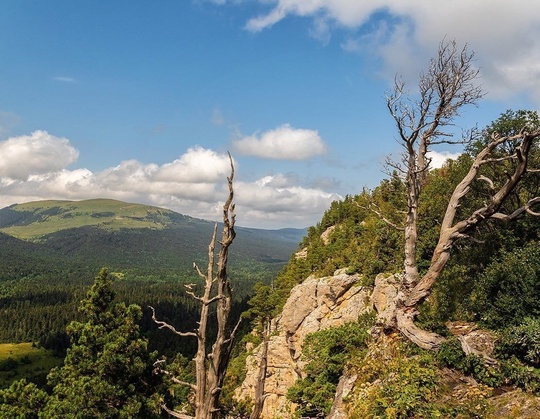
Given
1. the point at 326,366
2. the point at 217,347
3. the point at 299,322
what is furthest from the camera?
the point at 299,322

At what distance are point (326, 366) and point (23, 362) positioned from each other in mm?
144034

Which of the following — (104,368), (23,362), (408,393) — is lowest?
(23,362)

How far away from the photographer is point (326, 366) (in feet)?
65.6

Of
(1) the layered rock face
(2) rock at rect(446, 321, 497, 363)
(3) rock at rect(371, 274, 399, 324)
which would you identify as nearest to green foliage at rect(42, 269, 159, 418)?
(1) the layered rock face

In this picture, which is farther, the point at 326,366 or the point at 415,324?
the point at 326,366

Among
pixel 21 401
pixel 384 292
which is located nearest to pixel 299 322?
pixel 384 292

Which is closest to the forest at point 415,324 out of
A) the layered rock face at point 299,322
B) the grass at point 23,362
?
the layered rock face at point 299,322

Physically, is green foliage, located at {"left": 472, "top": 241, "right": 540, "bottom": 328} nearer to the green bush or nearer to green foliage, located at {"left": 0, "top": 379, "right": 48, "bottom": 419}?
the green bush

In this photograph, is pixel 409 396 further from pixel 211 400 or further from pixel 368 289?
pixel 368 289

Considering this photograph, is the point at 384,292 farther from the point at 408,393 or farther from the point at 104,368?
the point at 104,368

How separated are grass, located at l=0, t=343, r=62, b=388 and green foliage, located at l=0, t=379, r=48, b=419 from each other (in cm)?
9939

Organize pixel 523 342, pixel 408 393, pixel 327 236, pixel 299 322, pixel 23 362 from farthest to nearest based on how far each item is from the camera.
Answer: pixel 23 362 < pixel 327 236 < pixel 299 322 < pixel 523 342 < pixel 408 393

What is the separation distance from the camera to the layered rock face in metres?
28.0

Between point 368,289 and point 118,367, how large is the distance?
59.3ft
